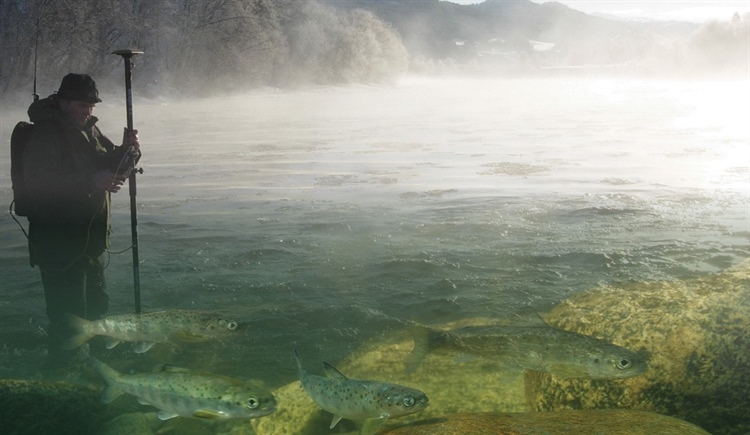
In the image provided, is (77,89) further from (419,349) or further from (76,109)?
(419,349)

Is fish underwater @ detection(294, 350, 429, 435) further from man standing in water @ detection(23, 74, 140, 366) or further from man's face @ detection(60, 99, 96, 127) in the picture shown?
man's face @ detection(60, 99, 96, 127)

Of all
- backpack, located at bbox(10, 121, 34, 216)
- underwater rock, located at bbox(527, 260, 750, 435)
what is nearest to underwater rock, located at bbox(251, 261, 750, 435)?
underwater rock, located at bbox(527, 260, 750, 435)

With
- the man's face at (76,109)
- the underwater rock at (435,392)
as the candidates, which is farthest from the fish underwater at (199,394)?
the man's face at (76,109)

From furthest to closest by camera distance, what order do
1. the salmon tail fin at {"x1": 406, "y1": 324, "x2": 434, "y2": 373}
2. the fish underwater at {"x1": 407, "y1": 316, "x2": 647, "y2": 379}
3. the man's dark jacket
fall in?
the man's dark jacket → the salmon tail fin at {"x1": 406, "y1": 324, "x2": 434, "y2": 373} → the fish underwater at {"x1": 407, "y1": 316, "x2": 647, "y2": 379}

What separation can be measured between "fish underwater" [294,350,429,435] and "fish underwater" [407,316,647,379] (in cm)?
89

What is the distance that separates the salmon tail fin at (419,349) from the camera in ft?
14.8

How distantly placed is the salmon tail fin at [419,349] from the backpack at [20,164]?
3.26 meters

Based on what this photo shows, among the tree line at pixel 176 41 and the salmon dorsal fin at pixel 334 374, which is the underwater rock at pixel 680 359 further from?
the tree line at pixel 176 41

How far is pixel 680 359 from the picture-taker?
4.02 metres

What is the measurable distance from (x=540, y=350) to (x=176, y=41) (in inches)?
1476

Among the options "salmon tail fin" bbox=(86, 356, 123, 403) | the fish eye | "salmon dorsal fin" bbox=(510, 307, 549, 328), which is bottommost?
"salmon dorsal fin" bbox=(510, 307, 549, 328)

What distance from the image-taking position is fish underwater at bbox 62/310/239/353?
4406 mm

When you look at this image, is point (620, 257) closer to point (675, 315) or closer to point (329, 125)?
point (675, 315)

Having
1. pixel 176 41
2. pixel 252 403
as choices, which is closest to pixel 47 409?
pixel 252 403
